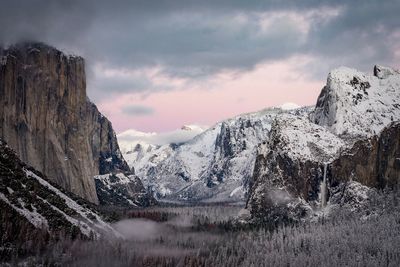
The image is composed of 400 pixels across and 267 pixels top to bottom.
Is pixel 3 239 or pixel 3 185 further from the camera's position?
pixel 3 185

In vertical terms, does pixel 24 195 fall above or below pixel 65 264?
above

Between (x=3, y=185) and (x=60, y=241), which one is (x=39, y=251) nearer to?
(x=60, y=241)

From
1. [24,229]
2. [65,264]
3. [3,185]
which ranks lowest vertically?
[65,264]

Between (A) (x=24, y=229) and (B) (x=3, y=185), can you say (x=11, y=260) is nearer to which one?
(A) (x=24, y=229)

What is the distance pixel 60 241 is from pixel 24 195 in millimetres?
20856

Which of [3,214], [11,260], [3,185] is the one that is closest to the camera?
[11,260]

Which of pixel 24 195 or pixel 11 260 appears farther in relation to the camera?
pixel 24 195

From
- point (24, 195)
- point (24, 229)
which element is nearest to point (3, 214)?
point (24, 229)

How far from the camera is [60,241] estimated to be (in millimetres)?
193125

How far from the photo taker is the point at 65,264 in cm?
19525

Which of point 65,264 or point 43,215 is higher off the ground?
point 43,215

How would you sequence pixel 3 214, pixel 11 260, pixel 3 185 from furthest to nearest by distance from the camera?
pixel 3 185 → pixel 3 214 → pixel 11 260

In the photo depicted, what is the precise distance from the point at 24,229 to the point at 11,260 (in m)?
16.9

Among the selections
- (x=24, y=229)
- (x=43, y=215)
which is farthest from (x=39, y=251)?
(x=43, y=215)
